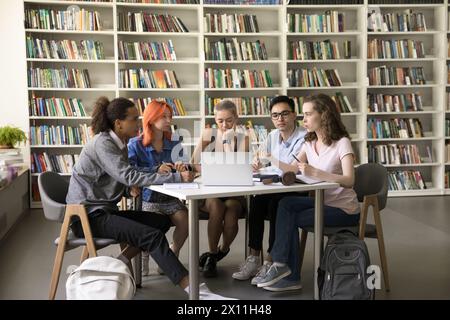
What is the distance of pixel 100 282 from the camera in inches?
117

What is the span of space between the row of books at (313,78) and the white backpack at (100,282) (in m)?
4.37

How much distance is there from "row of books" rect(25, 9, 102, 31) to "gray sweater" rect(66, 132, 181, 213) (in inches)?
136

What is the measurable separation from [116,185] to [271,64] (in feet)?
13.7

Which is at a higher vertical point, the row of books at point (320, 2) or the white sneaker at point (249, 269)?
the row of books at point (320, 2)

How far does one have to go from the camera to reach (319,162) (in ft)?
12.0

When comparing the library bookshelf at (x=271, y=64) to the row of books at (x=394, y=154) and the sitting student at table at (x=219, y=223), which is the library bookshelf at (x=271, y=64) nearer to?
the row of books at (x=394, y=154)

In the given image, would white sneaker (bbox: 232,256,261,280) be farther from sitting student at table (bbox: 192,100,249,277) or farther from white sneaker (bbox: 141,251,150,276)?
white sneaker (bbox: 141,251,150,276)

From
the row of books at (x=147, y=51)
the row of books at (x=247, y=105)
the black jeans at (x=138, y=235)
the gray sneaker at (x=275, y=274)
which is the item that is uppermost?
the row of books at (x=147, y=51)

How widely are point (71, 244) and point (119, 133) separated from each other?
69 cm

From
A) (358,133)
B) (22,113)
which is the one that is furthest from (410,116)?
(22,113)

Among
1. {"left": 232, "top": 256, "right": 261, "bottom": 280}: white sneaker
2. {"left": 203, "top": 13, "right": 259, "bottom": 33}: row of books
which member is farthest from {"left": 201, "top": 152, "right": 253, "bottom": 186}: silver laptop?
{"left": 203, "top": 13, "right": 259, "bottom": 33}: row of books

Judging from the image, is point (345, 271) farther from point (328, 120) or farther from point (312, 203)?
point (328, 120)

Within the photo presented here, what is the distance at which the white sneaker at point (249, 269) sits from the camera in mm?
3943

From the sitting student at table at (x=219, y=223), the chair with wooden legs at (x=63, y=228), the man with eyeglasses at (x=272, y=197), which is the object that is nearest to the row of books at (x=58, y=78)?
the sitting student at table at (x=219, y=223)
